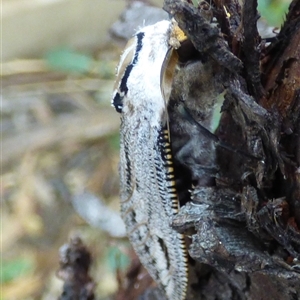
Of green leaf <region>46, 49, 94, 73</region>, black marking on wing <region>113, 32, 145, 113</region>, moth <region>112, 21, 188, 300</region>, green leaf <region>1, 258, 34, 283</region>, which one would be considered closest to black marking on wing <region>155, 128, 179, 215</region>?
moth <region>112, 21, 188, 300</region>

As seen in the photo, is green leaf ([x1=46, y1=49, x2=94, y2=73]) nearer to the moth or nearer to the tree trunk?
the moth

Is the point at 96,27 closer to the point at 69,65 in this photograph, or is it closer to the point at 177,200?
the point at 69,65

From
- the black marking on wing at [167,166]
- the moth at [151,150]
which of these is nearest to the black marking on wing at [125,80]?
the moth at [151,150]

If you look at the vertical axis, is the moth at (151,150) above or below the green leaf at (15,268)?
above

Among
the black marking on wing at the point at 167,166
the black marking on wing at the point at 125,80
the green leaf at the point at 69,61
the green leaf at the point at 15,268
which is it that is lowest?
the green leaf at the point at 15,268

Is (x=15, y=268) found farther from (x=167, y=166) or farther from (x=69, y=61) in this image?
(x=167, y=166)

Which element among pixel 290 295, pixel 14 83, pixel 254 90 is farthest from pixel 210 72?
pixel 14 83

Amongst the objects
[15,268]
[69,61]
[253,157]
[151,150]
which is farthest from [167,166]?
[69,61]

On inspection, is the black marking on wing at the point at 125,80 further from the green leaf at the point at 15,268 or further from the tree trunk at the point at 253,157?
the green leaf at the point at 15,268
